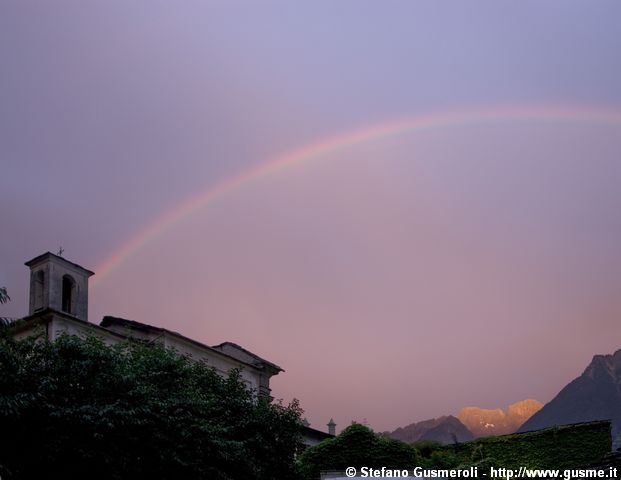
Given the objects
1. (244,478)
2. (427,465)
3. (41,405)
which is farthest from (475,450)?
(41,405)

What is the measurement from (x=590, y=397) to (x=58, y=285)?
29.8 metres

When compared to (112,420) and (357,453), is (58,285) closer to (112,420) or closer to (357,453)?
(357,453)

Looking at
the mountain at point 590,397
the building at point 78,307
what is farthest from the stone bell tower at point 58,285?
the mountain at point 590,397

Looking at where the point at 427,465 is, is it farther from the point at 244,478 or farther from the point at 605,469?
the point at 605,469

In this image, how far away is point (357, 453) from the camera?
3453 cm

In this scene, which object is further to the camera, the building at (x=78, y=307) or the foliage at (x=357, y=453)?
the building at (x=78, y=307)

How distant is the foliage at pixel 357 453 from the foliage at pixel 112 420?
522cm

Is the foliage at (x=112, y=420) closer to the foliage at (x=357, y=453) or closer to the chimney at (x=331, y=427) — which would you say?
the foliage at (x=357, y=453)

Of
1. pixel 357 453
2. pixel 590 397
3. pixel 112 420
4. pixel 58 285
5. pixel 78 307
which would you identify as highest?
pixel 58 285

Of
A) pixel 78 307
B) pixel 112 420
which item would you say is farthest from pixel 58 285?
pixel 112 420

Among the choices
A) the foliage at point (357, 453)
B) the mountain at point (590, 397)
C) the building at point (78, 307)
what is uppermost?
the building at point (78, 307)

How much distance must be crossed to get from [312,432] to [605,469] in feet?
94.5

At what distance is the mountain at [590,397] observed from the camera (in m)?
42.7

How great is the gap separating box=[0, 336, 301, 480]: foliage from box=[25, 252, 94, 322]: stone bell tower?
435 inches
